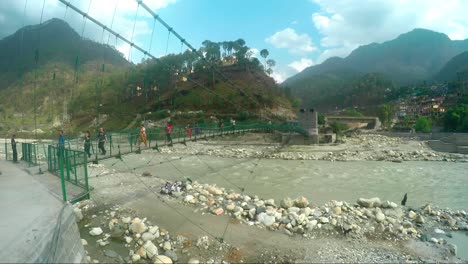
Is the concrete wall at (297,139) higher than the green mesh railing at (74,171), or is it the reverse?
the green mesh railing at (74,171)

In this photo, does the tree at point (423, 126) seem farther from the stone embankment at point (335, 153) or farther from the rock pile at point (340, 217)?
the rock pile at point (340, 217)

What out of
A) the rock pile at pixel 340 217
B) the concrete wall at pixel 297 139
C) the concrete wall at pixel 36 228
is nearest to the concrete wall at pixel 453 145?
the concrete wall at pixel 297 139

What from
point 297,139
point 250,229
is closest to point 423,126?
point 297,139

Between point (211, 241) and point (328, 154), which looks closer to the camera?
point (211, 241)

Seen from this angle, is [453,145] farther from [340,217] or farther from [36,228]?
[36,228]

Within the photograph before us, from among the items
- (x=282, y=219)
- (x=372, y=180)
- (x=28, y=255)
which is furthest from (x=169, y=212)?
(x=372, y=180)

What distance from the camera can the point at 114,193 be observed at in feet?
37.4

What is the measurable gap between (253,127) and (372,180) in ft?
39.3

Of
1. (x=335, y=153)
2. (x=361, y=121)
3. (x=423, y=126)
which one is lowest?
(x=335, y=153)

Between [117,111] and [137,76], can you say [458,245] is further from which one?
[137,76]

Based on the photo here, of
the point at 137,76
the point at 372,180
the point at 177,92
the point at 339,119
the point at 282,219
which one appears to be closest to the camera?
the point at 282,219

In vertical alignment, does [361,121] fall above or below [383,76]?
below

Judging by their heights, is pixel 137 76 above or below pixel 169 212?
above

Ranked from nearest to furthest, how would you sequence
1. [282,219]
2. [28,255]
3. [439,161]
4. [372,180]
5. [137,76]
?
[28,255] < [282,219] < [372,180] < [439,161] < [137,76]
